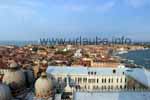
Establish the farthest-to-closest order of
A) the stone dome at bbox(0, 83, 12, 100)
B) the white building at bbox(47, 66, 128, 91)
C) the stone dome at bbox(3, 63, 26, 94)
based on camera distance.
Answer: the white building at bbox(47, 66, 128, 91), the stone dome at bbox(3, 63, 26, 94), the stone dome at bbox(0, 83, 12, 100)

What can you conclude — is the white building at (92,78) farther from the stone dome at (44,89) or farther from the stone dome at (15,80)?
the stone dome at (44,89)

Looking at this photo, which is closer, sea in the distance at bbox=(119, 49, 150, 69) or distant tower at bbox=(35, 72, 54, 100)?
distant tower at bbox=(35, 72, 54, 100)

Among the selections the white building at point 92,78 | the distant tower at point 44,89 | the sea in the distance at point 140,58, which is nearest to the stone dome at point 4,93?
the distant tower at point 44,89

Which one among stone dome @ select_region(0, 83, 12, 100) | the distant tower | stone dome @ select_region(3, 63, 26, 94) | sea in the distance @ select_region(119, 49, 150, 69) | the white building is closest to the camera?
stone dome @ select_region(0, 83, 12, 100)

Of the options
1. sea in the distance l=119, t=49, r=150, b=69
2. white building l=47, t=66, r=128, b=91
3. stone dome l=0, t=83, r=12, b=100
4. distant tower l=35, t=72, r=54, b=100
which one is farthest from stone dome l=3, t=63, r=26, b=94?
sea in the distance l=119, t=49, r=150, b=69

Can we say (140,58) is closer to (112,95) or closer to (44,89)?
(44,89)

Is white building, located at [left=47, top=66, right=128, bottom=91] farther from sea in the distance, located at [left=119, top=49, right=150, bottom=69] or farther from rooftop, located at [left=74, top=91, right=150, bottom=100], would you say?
sea in the distance, located at [left=119, top=49, right=150, bottom=69]

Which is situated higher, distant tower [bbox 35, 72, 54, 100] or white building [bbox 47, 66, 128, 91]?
distant tower [bbox 35, 72, 54, 100]

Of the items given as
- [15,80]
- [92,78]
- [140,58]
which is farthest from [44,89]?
[140,58]

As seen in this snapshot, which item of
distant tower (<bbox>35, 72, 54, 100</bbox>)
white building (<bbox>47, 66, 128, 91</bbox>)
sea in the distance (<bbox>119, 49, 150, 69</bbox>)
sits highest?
distant tower (<bbox>35, 72, 54, 100</bbox>)
